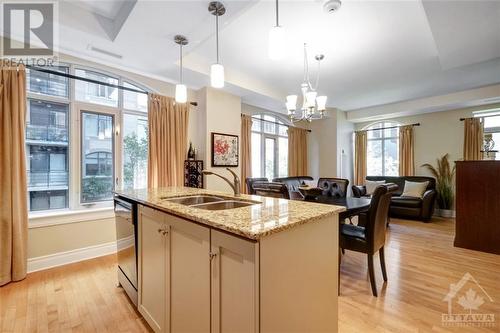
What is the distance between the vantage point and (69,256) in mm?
2877

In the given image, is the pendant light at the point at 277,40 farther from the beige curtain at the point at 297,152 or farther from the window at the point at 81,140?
the beige curtain at the point at 297,152

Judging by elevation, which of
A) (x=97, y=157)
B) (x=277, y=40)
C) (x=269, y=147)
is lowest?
(x=97, y=157)

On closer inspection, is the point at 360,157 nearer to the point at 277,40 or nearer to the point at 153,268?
the point at 277,40

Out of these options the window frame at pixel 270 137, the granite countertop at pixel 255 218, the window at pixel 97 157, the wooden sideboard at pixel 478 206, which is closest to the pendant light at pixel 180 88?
the granite countertop at pixel 255 218

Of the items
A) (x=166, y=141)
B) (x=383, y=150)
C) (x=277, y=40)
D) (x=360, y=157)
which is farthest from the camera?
(x=360, y=157)

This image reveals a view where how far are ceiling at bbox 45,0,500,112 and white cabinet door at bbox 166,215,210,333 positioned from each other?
6.20 feet

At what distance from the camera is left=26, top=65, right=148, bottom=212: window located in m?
2.82

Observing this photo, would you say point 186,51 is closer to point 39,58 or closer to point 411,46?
point 39,58

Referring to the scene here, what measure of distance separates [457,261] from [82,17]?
5069 mm

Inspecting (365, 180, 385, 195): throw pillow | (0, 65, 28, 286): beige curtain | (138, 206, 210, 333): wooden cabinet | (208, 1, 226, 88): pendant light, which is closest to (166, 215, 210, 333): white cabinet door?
(138, 206, 210, 333): wooden cabinet

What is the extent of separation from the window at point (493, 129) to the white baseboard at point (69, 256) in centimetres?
732

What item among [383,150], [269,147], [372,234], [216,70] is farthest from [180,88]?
[383,150]

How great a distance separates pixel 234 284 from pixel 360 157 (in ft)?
21.1

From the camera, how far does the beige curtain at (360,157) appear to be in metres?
6.52
